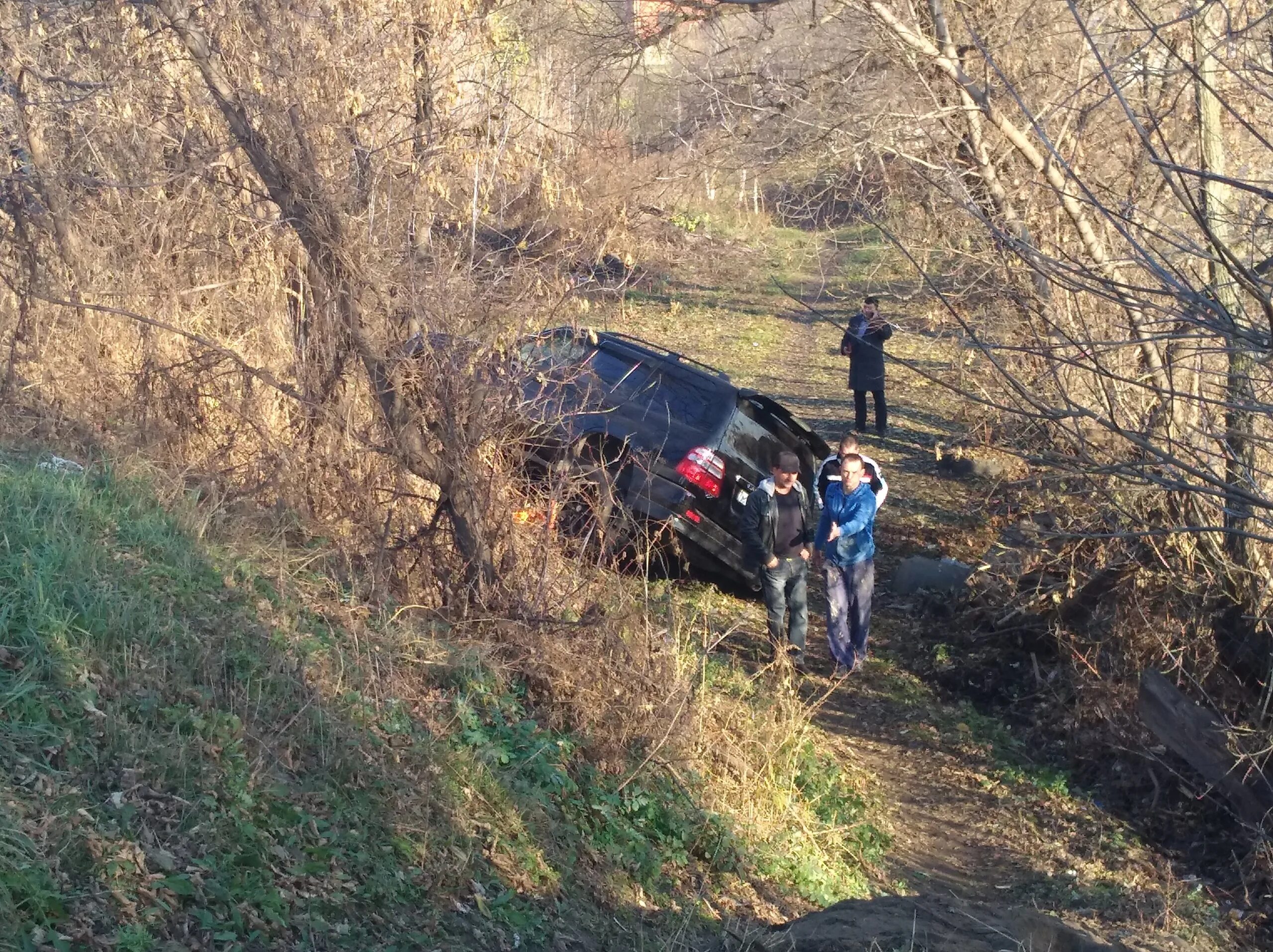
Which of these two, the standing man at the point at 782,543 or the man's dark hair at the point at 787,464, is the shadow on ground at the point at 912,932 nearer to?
the standing man at the point at 782,543

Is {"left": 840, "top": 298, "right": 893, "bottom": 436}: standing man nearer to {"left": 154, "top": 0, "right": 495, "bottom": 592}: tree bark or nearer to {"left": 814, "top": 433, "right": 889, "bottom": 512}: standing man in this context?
{"left": 814, "top": 433, "right": 889, "bottom": 512}: standing man

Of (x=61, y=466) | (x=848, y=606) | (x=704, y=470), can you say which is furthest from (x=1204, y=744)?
(x=61, y=466)

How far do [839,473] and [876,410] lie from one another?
737 cm

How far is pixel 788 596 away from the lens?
8477mm

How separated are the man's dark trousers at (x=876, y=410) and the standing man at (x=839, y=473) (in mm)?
6770

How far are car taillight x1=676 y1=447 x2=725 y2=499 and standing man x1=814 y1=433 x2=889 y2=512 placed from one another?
0.74 m

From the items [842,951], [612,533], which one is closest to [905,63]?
[612,533]

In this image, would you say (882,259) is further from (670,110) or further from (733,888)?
(733,888)

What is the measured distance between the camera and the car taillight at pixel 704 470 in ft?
29.0

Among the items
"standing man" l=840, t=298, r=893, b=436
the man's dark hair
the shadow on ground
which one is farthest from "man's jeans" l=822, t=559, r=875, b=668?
"standing man" l=840, t=298, r=893, b=436

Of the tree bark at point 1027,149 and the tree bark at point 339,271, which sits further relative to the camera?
the tree bark at point 1027,149

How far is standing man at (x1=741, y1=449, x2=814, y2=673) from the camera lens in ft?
27.0

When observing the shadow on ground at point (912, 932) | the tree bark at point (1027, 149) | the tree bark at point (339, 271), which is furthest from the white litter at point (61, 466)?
the tree bark at point (1027, 149)

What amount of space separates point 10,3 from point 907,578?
27.9 feet
